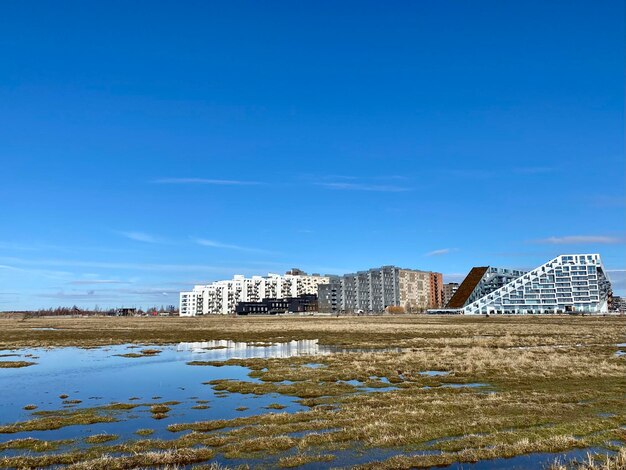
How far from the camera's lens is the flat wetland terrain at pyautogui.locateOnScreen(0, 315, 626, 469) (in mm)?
17141

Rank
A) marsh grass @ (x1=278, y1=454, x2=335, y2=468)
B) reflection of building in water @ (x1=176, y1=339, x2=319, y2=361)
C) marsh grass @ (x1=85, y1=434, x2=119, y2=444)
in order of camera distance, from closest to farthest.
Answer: marsh grass @ (x1=278, y1=454, x2=335, y2=468) < marsh grass @ (x1=85, y1=434, x2=119, y2=444) < reflection of building in water @ (x1=176, y1=339, x2=319, y2=361)

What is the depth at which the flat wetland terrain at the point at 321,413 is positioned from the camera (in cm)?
1714

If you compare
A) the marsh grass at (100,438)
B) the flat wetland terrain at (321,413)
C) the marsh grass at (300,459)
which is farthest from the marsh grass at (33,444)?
the marsh grass at (300,459)

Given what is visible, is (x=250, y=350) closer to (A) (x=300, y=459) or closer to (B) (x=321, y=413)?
(B) (x=321, y=413)

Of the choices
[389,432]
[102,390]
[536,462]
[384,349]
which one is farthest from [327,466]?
[384,349]

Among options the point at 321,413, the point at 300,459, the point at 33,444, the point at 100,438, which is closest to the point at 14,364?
the point at 33,444

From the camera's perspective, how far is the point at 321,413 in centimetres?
2391

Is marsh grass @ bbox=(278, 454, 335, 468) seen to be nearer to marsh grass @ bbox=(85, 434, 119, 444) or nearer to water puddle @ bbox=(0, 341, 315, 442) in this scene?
water puddle @ bbox=(0, 341, 315, 442)

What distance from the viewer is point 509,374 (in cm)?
3584

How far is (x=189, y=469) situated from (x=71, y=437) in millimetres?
7940

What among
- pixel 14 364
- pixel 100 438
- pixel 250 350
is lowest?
pixel 250 350

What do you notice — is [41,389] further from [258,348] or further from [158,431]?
[258,348]

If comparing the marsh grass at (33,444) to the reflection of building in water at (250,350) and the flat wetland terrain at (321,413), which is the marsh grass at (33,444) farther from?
the reflection of building in water at (250,350)

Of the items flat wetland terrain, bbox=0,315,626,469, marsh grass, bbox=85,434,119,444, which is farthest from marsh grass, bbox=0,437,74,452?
marsh grass, bbox=85,434,119,444
